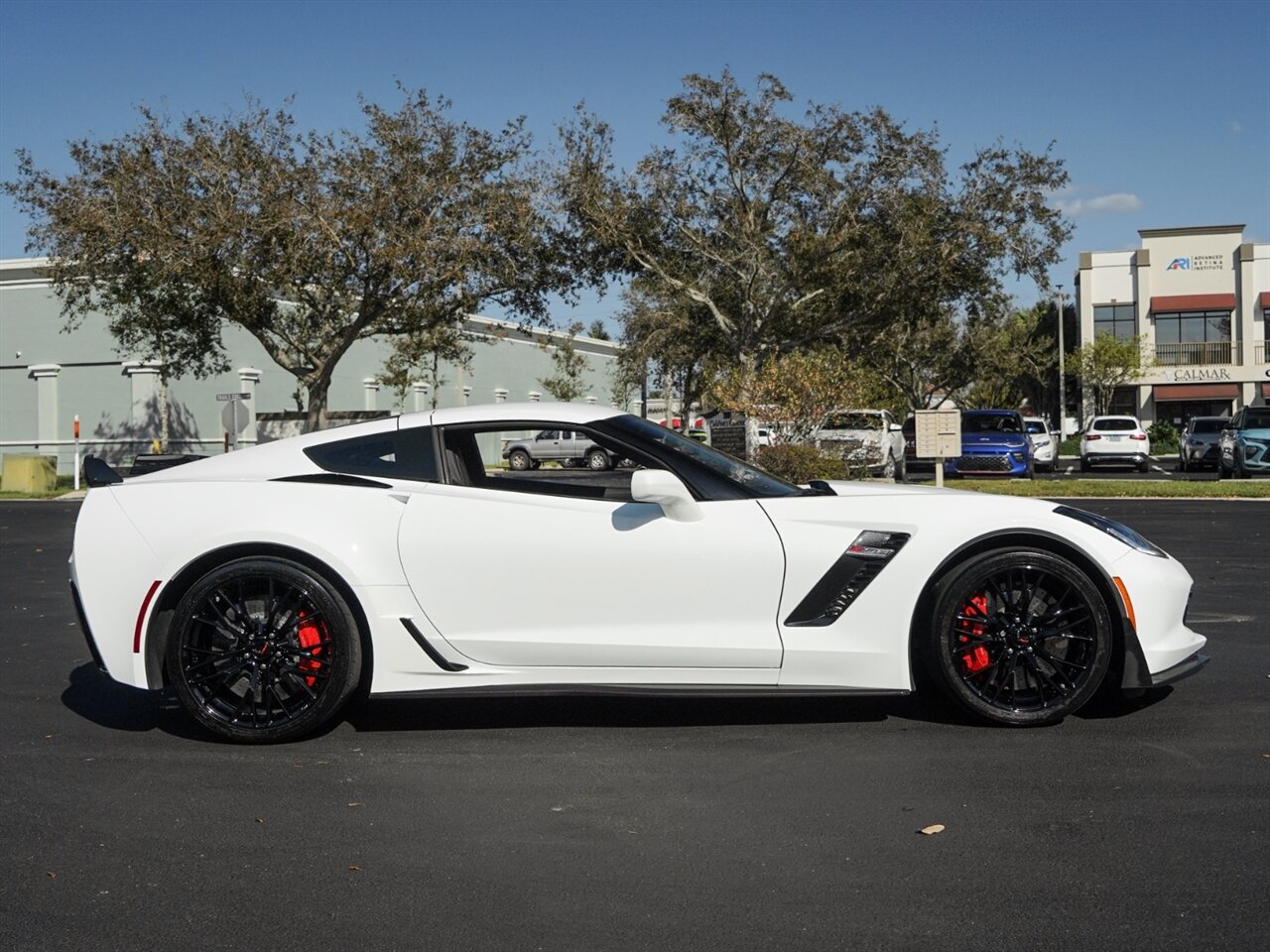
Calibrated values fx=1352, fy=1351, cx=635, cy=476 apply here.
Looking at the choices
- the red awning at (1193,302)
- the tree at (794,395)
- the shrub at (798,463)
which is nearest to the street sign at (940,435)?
the shrub at (798,463)

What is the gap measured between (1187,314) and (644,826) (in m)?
62.5

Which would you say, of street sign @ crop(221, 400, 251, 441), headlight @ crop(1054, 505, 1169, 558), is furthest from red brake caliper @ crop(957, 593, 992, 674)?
street sign @ crop(221, 400, 251, 441)

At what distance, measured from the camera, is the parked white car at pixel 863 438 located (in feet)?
88.2

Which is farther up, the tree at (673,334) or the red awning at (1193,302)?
the red awning at (1193,302)

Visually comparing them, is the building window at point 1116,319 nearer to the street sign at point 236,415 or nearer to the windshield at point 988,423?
the windshield at point 988,423

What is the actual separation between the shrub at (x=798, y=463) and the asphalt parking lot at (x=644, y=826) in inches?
666

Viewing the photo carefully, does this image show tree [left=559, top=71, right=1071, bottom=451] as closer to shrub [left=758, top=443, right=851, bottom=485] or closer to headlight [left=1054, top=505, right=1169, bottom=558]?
shrub [left=758, top=443, right=851, bottom=485]

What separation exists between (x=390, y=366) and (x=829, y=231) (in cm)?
1834

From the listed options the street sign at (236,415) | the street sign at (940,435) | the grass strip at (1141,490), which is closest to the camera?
the street sign at (940,435)

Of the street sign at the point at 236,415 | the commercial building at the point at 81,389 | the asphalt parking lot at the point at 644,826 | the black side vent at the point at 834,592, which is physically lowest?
the asphalt parking lot at the point at 644,826

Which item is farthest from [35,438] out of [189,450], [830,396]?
[830,396]

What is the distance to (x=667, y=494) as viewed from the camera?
5.45 m

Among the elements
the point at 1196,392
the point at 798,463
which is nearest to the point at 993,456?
the point at 798,463

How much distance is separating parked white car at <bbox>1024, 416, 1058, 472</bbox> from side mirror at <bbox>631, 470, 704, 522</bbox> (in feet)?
103
